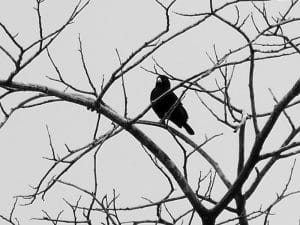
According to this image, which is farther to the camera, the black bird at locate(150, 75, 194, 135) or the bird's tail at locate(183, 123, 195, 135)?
the bird's tail at locate(183, 123, 195, 135)

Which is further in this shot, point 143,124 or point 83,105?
point 143,124

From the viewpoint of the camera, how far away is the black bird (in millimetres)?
7672

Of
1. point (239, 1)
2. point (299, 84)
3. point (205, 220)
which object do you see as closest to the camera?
point (299, 84)

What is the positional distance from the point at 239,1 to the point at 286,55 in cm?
40

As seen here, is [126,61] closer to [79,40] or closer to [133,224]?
[79,40]

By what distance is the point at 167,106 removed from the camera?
7.64 metres

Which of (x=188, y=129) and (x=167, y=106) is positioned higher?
(x=188, y=129)

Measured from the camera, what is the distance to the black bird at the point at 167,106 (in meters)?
7.67

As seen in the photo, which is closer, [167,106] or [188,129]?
[167,106]

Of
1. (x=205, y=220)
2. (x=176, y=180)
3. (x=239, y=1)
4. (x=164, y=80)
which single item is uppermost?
(x=164, y=80)

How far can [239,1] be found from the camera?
3193 millimetres

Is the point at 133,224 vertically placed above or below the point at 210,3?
below

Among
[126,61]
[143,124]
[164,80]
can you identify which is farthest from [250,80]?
[164,80]

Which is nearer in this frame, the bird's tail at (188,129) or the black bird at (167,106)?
the black bird at (167,106)
